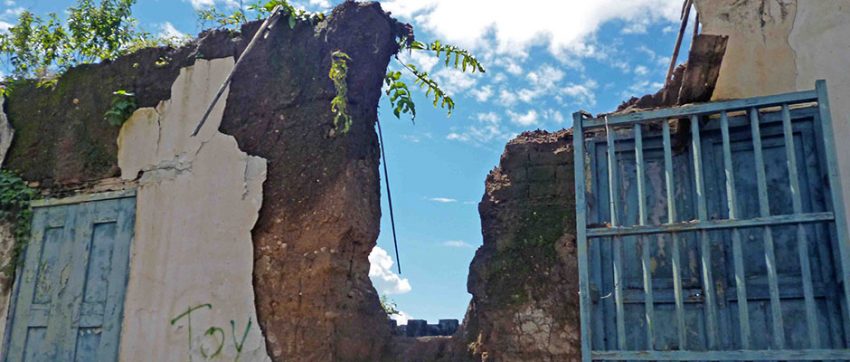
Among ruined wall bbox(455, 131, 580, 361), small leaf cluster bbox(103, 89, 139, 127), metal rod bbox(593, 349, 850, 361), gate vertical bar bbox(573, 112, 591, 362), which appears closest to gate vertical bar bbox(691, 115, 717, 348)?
metal rod bbox(593, 349, 850, 361)

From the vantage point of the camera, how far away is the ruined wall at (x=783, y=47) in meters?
5.50

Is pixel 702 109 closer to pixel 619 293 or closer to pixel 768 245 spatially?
pixel 768 245

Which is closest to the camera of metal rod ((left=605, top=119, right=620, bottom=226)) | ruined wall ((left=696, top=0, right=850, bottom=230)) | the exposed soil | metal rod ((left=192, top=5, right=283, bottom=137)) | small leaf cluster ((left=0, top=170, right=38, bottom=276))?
metal rod ((left=605, top=119, right=620, bottom=226))

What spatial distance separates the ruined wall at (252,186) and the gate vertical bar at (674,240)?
200cm

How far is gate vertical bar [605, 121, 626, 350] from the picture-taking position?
4.96m

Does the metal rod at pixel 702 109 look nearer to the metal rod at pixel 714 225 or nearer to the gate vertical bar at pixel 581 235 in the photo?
the gate vertical bar at pixel 581 235

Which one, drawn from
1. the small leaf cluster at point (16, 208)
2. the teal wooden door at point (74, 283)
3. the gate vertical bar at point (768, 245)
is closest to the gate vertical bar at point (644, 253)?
the gate vertical bar at point (768, 245)

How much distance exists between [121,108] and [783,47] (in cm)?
516

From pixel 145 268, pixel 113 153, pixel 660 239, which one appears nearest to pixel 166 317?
pixel 145 268

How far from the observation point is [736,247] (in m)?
4.87

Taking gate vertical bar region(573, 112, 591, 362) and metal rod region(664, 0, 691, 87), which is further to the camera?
metal rod region(664, 0, 691, 87)

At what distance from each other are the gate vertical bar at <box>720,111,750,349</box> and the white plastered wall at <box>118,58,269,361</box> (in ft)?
10.3

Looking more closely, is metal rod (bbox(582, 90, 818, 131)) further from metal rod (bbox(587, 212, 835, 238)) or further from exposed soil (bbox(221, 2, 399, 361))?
exposed soil (bbox(221, 2, 399, 361))

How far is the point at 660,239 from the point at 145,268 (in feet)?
12.6
